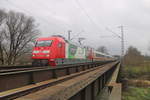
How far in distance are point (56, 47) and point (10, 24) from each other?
90.4ft

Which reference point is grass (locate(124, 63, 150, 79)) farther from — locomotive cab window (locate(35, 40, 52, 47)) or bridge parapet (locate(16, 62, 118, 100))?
bridge parapet (locate(16, 62, 118, 100))

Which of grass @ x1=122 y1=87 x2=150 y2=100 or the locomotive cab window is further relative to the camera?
grass @ x1=122 y1=87 x2=150 y2=100

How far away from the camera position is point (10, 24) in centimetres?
3753

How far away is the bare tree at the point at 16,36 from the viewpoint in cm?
3634

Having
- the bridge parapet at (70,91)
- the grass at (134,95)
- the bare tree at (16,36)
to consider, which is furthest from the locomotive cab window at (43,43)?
the bare tree at (16,36)

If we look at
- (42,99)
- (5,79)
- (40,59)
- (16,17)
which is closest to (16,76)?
(5,79)

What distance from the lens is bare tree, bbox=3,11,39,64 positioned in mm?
36341

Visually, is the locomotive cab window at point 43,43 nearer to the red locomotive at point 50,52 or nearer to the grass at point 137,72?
the red locomotive at point 50,52

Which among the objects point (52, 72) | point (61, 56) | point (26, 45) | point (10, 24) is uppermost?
point (10, 24)

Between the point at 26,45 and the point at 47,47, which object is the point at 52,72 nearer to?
the point at 47,47

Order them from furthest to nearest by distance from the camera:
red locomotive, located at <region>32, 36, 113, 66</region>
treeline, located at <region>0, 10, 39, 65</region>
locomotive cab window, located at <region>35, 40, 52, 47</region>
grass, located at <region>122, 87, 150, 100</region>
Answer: treeline, located at <region>0, 10, 39, 65</region> → grass, located at <region>122, 87, 150, 100</region> → locomotive cab window, located at <region>35, 40, 52, 47</region> → red locomotive, located at <region>32, 36, 113, 66</region>

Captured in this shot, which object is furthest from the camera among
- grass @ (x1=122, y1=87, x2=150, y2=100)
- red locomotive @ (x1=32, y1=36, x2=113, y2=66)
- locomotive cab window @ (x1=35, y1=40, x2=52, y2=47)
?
grass @ (x1=122, y1=87, x2=150, y2=100)

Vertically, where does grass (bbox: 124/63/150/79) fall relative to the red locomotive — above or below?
below

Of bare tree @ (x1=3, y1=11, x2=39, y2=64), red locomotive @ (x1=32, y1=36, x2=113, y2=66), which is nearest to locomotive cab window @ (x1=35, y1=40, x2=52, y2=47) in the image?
red locomotive @ (x1=32, y1=36, x2=113, y2=66)
